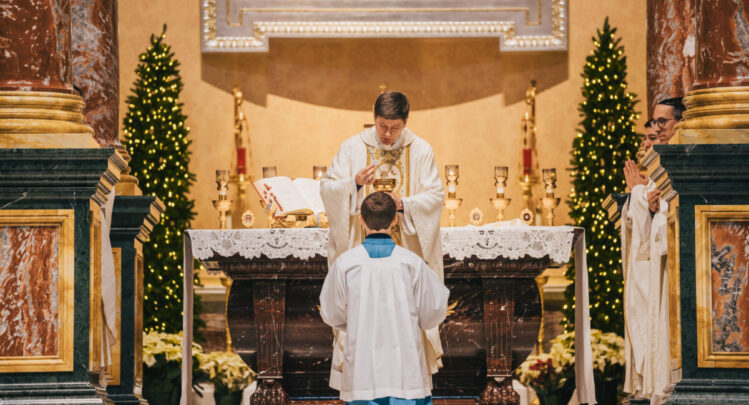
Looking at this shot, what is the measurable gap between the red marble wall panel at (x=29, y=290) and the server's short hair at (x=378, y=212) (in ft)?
5.15

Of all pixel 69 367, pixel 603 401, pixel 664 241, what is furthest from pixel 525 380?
pixel 69 367

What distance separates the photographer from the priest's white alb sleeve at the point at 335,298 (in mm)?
5988

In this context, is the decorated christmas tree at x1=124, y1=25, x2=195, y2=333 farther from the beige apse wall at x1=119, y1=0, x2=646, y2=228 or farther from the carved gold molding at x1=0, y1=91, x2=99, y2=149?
the carved gold molding at x1=0, y1=91, x2=99, y2=149

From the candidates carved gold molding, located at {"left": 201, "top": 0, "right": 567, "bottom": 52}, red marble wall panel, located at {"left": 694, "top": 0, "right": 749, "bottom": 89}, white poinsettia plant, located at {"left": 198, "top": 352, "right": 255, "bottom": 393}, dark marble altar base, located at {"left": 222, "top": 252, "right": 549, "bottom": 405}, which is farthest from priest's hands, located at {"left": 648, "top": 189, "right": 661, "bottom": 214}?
carved gold molding, located at {"left": 201, "top": 0, "right": 567, "bottom": 52}

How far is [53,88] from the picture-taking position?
268 inches

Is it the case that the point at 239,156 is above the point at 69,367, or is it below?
above

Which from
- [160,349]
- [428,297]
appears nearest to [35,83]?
[428,297]

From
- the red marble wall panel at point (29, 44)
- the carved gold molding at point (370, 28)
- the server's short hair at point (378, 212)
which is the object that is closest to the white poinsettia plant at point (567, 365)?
the carved gold molding at point (370, 28)

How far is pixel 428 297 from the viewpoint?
237 inches

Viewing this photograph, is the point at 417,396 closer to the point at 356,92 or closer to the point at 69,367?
the point at 69,367

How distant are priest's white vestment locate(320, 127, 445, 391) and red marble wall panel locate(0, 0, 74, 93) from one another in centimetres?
155

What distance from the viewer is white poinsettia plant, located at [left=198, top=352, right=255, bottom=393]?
392 inches

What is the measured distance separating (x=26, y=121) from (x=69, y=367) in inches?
50.9

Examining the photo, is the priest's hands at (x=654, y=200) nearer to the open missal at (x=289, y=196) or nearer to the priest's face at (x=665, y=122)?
the priest's face at (x=665, y=122)
